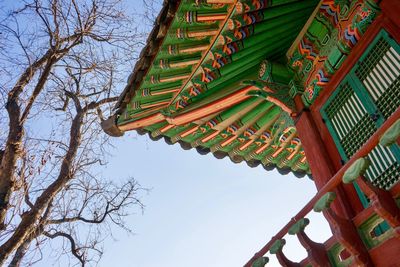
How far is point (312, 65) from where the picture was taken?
4.62 meters

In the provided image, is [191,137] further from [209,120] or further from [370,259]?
[370,259]

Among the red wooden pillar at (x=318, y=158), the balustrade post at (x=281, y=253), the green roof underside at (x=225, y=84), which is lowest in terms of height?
the balustrade post at (x=281, y=253)

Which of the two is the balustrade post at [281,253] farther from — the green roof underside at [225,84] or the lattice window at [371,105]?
the green roof underside at [225,84]

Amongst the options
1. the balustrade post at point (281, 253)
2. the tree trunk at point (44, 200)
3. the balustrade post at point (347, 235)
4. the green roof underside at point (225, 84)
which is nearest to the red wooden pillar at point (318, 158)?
the green roof underside at point (225, 84)

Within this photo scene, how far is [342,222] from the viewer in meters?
2.50

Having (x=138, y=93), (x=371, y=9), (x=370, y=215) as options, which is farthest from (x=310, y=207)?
(x=138, y=93)

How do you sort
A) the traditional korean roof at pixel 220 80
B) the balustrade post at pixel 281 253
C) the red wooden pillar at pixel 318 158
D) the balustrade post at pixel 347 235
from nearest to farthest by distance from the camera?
1. the balustrade post at pixel 347 235
2. the balustrade post at pixel 281 253
3. the red wooden pillar at pixel 318 158
4. the traditional korean roof at pixel 220 80

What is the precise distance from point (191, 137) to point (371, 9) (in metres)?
3.55

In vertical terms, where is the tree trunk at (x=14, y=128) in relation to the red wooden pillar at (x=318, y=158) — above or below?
above

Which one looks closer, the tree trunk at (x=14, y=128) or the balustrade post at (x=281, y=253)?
the balustrade post at (x=281, y=253)

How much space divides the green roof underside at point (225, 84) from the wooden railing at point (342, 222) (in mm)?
2239

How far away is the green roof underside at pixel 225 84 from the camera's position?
165 inches

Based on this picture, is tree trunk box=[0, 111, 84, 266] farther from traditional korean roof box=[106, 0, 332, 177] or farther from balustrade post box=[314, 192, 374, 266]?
balustrade post box=[314, 192, 374, 266]

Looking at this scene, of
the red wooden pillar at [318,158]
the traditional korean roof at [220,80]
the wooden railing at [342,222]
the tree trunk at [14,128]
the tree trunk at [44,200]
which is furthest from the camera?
the tree trunk at [14,128]
